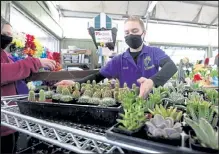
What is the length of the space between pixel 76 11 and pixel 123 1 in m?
0.08

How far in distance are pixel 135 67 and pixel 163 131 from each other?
0.61 metres

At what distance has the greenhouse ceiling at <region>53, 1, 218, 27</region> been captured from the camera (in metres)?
0.29

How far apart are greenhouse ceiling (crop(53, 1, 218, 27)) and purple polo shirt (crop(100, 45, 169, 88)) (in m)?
0.51

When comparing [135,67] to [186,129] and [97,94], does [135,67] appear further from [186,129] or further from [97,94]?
[186,129]

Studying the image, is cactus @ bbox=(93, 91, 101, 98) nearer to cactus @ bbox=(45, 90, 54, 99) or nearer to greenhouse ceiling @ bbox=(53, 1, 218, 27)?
cactus @ bbox=(45, 90, 54, 99)

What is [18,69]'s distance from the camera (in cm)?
48

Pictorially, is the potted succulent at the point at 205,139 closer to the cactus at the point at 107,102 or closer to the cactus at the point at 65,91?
the cactus at the point at 107,102

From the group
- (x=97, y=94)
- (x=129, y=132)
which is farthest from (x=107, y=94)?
(x=129, y=132)

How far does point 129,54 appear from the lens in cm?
94

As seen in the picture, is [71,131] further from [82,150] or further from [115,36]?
[115,36]

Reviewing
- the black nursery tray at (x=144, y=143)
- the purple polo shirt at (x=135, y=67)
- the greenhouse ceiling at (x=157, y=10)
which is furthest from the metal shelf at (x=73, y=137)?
the purple polo shirt at (x=135, y=67)

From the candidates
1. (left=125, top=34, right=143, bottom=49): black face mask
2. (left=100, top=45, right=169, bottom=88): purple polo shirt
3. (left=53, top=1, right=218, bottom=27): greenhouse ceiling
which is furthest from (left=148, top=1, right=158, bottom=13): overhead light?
(left=100, top=45, right=169, bottom=88): purple polo shirt

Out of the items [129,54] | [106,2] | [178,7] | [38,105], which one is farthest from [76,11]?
[129,54]

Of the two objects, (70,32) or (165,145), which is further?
(70,32)
